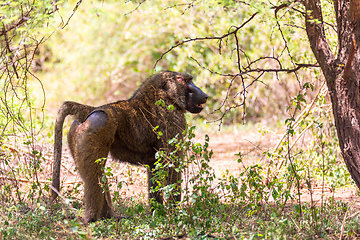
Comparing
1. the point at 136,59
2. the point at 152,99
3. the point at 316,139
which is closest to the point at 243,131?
the point at 136,59

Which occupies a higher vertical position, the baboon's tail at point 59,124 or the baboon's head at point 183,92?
the baboon's head at point 183,92

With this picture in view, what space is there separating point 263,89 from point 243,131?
129 centimetres

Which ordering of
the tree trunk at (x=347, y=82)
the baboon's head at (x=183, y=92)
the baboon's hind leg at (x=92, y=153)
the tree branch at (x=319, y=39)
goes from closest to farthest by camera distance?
the tree trunk at (x=347, y=82), the tree branch at (x=319, y=39), the baboon's hind leg at (x=92, y=153), the baboon's head at (x=183, y=92)

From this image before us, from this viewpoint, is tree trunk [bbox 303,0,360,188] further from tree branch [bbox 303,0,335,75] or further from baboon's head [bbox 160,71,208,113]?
baboon's head [bbox 160,71,208,113]

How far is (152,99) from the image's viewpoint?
507cm

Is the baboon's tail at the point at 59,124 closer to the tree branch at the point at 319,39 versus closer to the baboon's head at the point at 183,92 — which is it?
the baboon's head at the point at 183,92

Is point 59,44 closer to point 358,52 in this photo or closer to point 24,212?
point 24,212

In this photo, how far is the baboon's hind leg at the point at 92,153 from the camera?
13.8 feet

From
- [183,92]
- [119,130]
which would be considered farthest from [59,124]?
[183,92]

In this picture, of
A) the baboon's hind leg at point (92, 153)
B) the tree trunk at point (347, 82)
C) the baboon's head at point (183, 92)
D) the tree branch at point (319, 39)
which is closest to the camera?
the tree trunk at point (347, 82)

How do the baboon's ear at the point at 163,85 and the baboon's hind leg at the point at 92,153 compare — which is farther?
the baboon's ear at the point at 163,85

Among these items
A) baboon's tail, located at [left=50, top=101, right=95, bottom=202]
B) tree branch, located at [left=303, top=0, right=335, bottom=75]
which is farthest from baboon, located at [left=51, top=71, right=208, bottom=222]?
tree branch, located at [left=303, top=0, right=335, bottom=75]

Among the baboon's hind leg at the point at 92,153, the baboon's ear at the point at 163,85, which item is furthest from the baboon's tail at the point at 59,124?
the baboon's ear at the point at 163,85

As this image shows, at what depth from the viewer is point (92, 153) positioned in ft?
13.8
